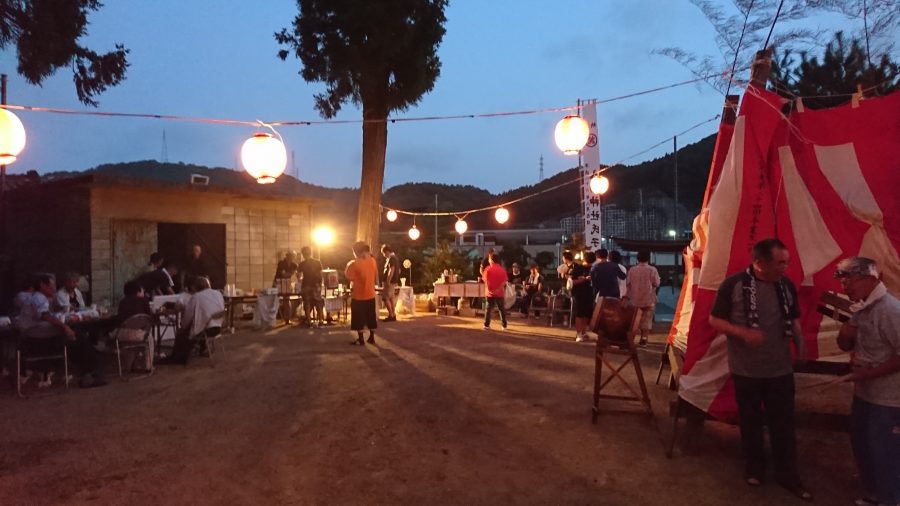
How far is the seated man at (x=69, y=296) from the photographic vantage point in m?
7.56

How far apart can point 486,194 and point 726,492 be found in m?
42.5

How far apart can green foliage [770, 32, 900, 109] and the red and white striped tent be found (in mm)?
6345

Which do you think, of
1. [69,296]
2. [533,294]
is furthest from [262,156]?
[533,294]

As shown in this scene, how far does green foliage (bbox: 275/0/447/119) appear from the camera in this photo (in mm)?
13625

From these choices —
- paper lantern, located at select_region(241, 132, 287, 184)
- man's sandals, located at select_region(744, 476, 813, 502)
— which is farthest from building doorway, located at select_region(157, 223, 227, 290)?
man's sandals, located at select_region(744, 476, 813, 502)

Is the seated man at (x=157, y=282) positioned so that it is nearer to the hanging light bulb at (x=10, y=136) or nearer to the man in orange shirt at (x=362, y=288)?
the hanging light bulb at (x=10, y=136)

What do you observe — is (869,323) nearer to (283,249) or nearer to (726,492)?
(726,492)

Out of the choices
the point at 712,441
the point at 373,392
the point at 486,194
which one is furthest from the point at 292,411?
the point at 486,194

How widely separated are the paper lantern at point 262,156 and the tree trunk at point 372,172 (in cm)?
580

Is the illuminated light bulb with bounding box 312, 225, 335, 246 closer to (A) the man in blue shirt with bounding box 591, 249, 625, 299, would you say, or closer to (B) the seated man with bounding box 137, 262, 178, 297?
(B) the seated man with bounding box 137, 262, 178, 297

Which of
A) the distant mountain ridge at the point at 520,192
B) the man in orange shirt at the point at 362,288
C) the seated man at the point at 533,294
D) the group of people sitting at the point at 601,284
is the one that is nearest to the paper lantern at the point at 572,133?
the group of people sitting at the point at 601,284

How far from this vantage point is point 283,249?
48.9 ft

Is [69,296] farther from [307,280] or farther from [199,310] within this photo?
[307,280]

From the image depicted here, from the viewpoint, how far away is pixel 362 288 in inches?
386
